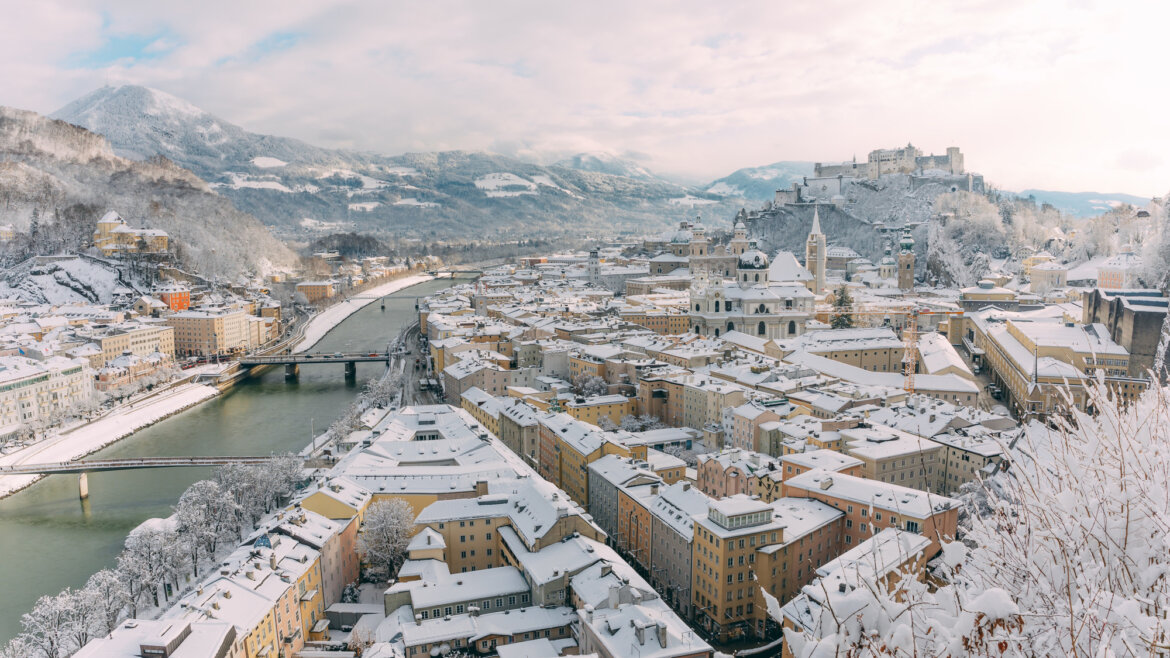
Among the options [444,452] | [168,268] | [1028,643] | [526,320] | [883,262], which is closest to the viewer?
[1028,643]

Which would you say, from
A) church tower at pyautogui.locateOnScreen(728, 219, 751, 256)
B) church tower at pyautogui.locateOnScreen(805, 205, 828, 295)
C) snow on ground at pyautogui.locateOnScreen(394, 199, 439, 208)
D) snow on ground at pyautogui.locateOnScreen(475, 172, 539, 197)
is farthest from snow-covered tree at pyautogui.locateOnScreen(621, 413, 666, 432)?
snow on ground at pyautogui.locateOnScreen(475, 172, 539, 197)

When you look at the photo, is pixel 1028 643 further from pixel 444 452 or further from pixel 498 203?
pixel 498 203

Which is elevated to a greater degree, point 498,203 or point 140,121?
point 140,121

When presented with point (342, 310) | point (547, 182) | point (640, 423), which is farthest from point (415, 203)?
point (640, 423)

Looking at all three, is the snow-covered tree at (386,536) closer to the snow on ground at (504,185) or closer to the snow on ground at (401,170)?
the snow on ground at (504,185)

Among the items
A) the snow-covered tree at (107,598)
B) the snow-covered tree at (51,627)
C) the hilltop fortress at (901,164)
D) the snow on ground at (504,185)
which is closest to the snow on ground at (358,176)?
the snow on ground at (504,185)

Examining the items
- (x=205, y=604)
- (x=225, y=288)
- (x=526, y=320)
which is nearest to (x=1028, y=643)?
(x=205, y=604)

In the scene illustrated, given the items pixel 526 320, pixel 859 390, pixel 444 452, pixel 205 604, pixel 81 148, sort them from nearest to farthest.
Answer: pixel 205 604, pixel 444 452, pixel 859 390, pixel 526 320, pixel 81 148
